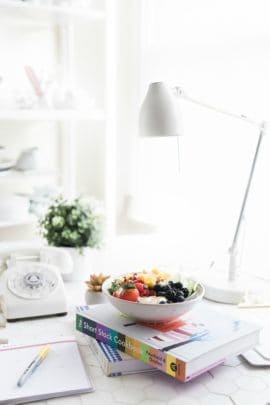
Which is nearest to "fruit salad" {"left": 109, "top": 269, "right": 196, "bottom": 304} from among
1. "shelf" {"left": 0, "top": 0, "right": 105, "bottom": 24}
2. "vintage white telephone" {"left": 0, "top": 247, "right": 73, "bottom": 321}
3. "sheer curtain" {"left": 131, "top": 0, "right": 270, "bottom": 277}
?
"vintage white telephone" {"left": 0, "top": 247, "right": 73, "bottom": 321}

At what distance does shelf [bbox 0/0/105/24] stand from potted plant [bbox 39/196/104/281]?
3.37 ft

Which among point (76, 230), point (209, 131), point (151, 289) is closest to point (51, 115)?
point (209, 131)

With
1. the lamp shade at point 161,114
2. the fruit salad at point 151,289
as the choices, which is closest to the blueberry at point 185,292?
the fruit salad at point 151,289

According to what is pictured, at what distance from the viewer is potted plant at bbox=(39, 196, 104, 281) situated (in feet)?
6.01

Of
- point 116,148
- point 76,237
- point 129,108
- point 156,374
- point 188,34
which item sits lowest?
point 156,374

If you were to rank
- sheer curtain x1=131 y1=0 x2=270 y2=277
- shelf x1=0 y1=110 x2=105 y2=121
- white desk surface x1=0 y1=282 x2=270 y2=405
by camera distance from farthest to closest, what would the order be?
shelf x1=0 y1=110 x2=105 y2=121 → sheer curtain x1=131 y1=0 x2=270 y2=277 → white desk surface x1=0 y1=282 x2=270 y2=405

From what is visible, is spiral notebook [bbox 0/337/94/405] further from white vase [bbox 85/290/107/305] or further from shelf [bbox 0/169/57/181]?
shelf [bbox 0/169/57/181]

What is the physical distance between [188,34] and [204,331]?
66.1 inches

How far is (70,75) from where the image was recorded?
2.79 meters

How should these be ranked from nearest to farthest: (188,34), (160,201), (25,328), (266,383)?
(266,383) < (25,328) < (188,34) < (160,201)

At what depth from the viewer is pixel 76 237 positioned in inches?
72.4

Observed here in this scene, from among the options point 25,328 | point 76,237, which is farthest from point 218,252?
point 25,328

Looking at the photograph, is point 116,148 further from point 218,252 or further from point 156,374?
point 156,374

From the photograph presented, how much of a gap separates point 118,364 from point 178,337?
0.14m
